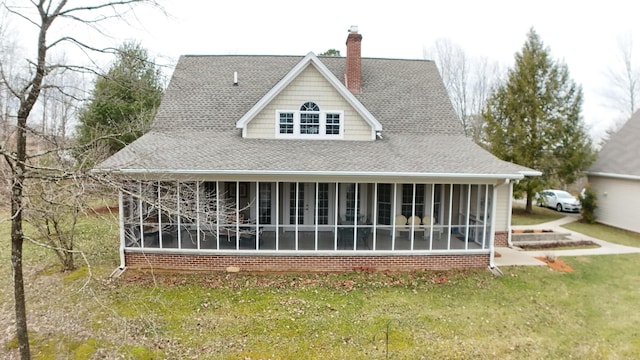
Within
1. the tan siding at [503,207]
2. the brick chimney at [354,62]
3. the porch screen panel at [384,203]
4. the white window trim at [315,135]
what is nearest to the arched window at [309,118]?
the white window trim at [315,135]

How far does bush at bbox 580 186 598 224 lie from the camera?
2003cm

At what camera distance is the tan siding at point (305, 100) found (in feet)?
45.0

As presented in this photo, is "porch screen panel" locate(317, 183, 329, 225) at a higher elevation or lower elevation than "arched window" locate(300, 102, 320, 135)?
lower

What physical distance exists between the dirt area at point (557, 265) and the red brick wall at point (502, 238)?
5.89 ft

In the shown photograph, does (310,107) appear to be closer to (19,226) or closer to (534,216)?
(19,226)

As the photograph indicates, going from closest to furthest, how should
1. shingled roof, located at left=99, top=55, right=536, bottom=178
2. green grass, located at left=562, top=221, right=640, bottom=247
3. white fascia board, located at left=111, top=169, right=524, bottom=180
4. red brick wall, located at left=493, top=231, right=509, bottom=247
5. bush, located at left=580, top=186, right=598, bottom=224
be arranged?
white fascia board, located at left=111, top=169, right=524, bottom=180, shingled roof, located at left=99, top=55, right=536, bottom=178, red brick wall, located at left=493, top=231, right=509, bottom=247, green grass, located at left=562, top=221, right=640, bottom=247, bush, located at left=580, top=186, right=598, bottom=224

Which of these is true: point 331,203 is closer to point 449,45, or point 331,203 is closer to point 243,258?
point 243,258

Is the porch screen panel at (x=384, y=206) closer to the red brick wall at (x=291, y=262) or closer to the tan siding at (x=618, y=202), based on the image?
the red brick wall at (x=291, y=262)

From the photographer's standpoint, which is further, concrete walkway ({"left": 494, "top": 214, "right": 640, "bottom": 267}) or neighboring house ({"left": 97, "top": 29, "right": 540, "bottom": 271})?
concrete walkway ({"left": 494, "top": 214, "right": 640, "bottom": 267})

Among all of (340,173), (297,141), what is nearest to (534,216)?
(297,141)

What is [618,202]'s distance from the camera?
19.2 meters

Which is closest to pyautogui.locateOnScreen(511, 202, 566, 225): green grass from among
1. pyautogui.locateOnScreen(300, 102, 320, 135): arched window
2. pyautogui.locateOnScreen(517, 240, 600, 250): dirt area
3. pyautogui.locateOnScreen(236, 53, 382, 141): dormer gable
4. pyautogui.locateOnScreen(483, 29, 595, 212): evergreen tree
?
pyautogui.locateOnScreen(483, 29, 595, 212): evergreen tree

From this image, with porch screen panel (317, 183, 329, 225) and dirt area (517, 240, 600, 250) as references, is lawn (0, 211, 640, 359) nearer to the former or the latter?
dirt area (517, 240, 600, 250)

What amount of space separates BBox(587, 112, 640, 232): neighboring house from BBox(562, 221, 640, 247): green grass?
0.60 m
